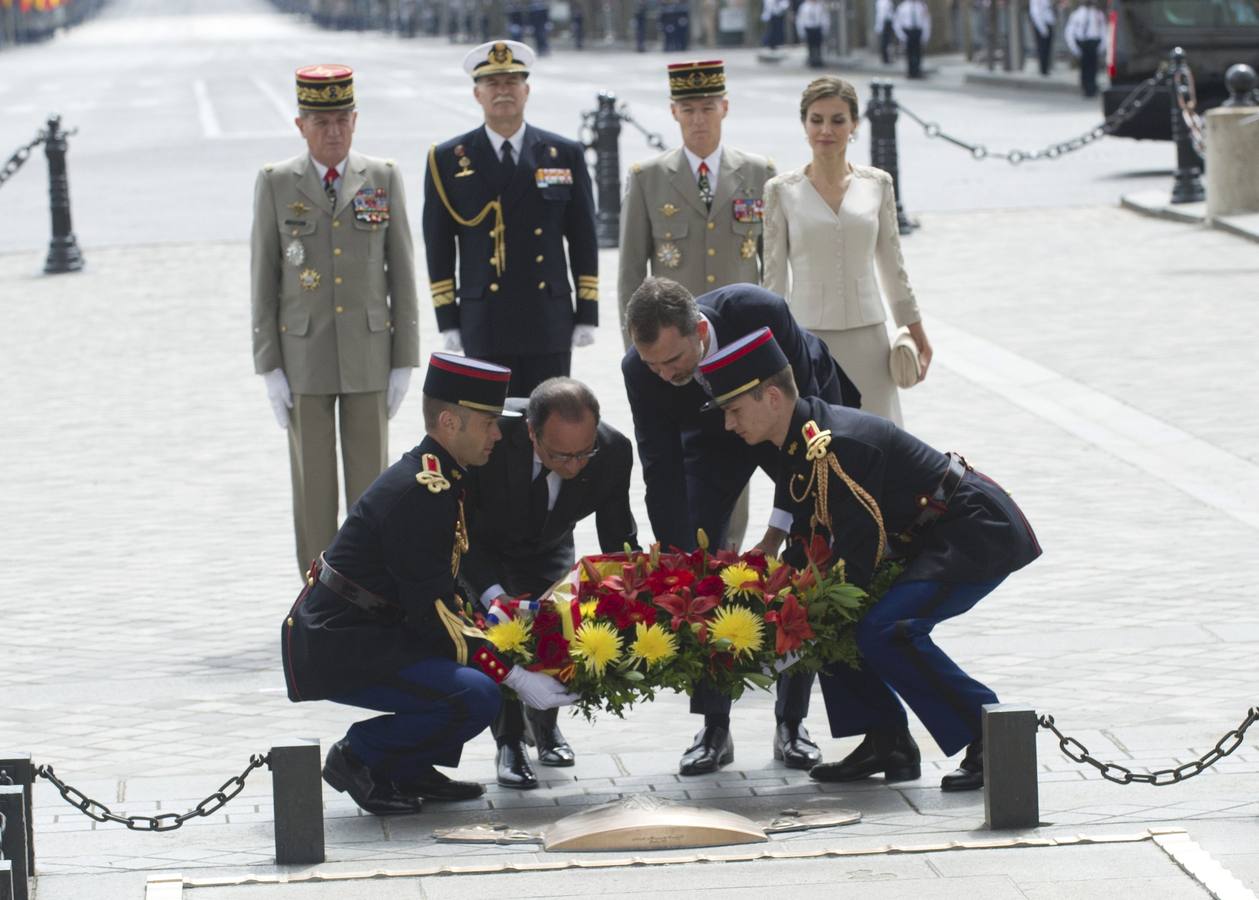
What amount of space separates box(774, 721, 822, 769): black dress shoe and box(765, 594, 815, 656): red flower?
444 mm

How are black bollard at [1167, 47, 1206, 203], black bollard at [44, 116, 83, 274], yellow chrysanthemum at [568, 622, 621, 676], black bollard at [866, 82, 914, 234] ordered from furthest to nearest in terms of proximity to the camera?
black bollard at [1167, 47, 1206, 203] < black bollard at [866, 82, 914, 234] < black bollard at [44, 116, 83, 274] < yellow chrysanthemum at [568, 622, 621, 676]

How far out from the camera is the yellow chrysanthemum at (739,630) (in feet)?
19.2

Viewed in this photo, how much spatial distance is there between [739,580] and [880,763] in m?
0.62

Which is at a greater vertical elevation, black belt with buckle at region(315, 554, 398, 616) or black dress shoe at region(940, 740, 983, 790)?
black belt with buckle at region(315, 554, 398, 616)

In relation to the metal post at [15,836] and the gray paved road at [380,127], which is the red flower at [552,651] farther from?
the gray paved road at [380,127]

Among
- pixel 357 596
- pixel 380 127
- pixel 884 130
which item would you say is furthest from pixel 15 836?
pixel 380 127

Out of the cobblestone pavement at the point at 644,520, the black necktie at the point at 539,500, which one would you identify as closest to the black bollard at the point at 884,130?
the cobblestone pavement at the point at 644,520

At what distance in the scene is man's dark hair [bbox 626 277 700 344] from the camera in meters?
5.96

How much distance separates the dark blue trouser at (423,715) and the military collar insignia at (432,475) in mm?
445

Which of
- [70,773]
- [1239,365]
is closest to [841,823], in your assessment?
[70,773]

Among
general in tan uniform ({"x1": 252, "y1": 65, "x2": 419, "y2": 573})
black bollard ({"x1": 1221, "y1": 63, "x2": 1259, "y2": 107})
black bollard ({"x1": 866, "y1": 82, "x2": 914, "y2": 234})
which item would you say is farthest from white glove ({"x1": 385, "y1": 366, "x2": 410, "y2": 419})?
black bollard ({"x1": 1221, "y1": 63, "x2": 1259, "y2": 107})

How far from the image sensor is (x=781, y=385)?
5867 millimetres

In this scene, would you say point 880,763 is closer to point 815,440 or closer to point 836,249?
point 815,440

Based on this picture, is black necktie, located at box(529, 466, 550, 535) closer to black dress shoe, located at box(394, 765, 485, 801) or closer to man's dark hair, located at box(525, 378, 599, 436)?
man's dark hair, located at box(525, 378, 599, 436)
